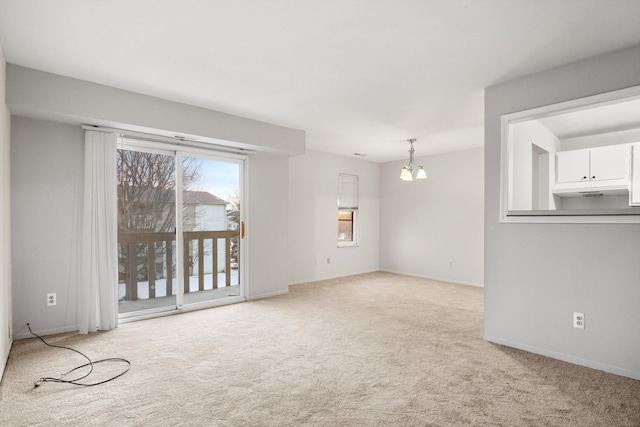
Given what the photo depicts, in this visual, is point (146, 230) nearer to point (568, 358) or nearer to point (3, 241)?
point (3, 241)

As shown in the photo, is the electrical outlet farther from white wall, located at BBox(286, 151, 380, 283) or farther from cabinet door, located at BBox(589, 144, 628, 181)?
white wall, located at BBox(286, 151, 380, 283)

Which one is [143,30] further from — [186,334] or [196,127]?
[186,334]

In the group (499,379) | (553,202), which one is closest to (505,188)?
(553,202)

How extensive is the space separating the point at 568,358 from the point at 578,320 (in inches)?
13.6

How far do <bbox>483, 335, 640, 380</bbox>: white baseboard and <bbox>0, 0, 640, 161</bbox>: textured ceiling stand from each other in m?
2.48

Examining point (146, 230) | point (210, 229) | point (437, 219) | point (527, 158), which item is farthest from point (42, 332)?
point (437, 219)

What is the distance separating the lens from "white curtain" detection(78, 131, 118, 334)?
358 centimetres

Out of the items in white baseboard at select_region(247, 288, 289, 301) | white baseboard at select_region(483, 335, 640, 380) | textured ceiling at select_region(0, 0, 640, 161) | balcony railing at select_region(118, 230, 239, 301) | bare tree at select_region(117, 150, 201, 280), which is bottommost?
A: white baseboard at select_region(247, 288, 289, 301)

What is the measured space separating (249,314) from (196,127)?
239 cm

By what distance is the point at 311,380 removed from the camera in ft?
8.35

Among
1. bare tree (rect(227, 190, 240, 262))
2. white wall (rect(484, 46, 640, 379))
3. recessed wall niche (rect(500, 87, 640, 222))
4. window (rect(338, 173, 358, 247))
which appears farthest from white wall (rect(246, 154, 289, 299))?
recessed wall niche (rect(500, 87, 640, 222))

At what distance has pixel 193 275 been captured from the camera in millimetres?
4617

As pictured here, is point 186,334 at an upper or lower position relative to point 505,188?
lower

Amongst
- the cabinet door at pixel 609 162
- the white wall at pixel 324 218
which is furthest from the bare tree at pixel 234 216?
the cabinet door at pixel 609 162
